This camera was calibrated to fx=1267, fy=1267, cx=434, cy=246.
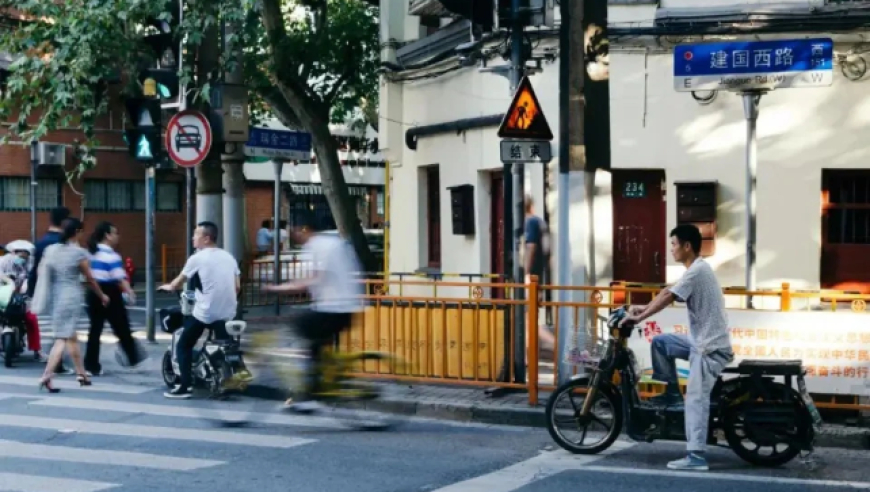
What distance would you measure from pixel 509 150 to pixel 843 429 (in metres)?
3.76

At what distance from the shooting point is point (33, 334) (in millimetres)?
15641

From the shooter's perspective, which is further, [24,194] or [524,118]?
[24,194]

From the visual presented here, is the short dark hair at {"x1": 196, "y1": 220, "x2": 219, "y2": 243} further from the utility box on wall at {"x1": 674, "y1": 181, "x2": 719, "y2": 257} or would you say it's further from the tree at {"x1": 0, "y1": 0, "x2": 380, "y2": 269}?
the utility box on wall at {"x1": 674, "y1": 181, "x2": 719, "y2": 257}

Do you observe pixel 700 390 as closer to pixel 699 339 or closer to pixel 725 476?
pixel 699 339

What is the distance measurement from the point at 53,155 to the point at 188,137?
21628 millimetres

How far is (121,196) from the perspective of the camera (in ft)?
126

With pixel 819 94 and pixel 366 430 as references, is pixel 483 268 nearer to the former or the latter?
pixel 819 94

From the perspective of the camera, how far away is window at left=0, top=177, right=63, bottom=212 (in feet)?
114

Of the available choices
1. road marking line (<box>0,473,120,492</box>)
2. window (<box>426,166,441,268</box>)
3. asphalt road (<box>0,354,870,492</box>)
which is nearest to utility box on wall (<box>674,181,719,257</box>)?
window (<box>426,166,441,268</box>)

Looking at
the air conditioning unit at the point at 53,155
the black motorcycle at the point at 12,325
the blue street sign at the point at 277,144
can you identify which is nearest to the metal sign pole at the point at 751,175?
the black motorcycle at the point at 12,325

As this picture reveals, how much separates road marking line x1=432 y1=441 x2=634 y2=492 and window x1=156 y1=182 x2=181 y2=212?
104 feet

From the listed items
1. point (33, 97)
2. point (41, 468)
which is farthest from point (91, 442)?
point (33, 97)

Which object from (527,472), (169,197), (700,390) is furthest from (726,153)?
(169,197)

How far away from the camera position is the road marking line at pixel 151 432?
9805mm
